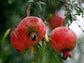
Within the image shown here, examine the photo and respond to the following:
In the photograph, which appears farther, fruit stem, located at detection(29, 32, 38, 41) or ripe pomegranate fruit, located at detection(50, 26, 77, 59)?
ripe pomegranate fruit, located at detection(50, 26, 77, 59)

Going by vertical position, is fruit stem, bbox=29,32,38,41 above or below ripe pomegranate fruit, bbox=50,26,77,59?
above

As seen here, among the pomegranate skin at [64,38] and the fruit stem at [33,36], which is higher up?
the fruit stem at [33,36]

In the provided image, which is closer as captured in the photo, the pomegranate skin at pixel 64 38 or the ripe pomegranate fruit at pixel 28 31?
the ripe pomegranate fruit at pixel 28 31

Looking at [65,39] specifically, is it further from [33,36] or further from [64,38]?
[33,36]

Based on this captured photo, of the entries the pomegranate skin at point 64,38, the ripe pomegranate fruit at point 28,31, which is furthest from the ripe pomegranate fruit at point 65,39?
the ripe pomegranate fruit at point 28,31

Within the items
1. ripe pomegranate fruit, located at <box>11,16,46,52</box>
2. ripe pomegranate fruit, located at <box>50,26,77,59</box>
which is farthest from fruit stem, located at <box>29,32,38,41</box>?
ripe pomegranate fruit, located at <box>50,26,77,59</box>

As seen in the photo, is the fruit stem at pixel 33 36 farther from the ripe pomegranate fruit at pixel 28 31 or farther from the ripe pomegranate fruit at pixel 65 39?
the ripe pomegranate fruit at pixel 65 39

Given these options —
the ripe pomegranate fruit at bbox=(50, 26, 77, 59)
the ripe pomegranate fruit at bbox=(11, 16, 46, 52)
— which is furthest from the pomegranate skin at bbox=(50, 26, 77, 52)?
the ripe pomegranate fruit at bbox=(11, 16, 46, 52)

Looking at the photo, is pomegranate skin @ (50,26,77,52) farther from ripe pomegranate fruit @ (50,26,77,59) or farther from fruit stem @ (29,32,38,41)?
fruit stem @ (29,32,38,41)

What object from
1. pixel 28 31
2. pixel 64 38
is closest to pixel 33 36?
pixel 28 31

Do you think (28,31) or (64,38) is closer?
(28,31)

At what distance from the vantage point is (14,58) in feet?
10.0

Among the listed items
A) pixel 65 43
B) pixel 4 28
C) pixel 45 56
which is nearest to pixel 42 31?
pixel 65 43

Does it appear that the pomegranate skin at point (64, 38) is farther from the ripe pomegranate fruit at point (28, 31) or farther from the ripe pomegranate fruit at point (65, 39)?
the ripe pomegranate fruit at point (28, 31)
